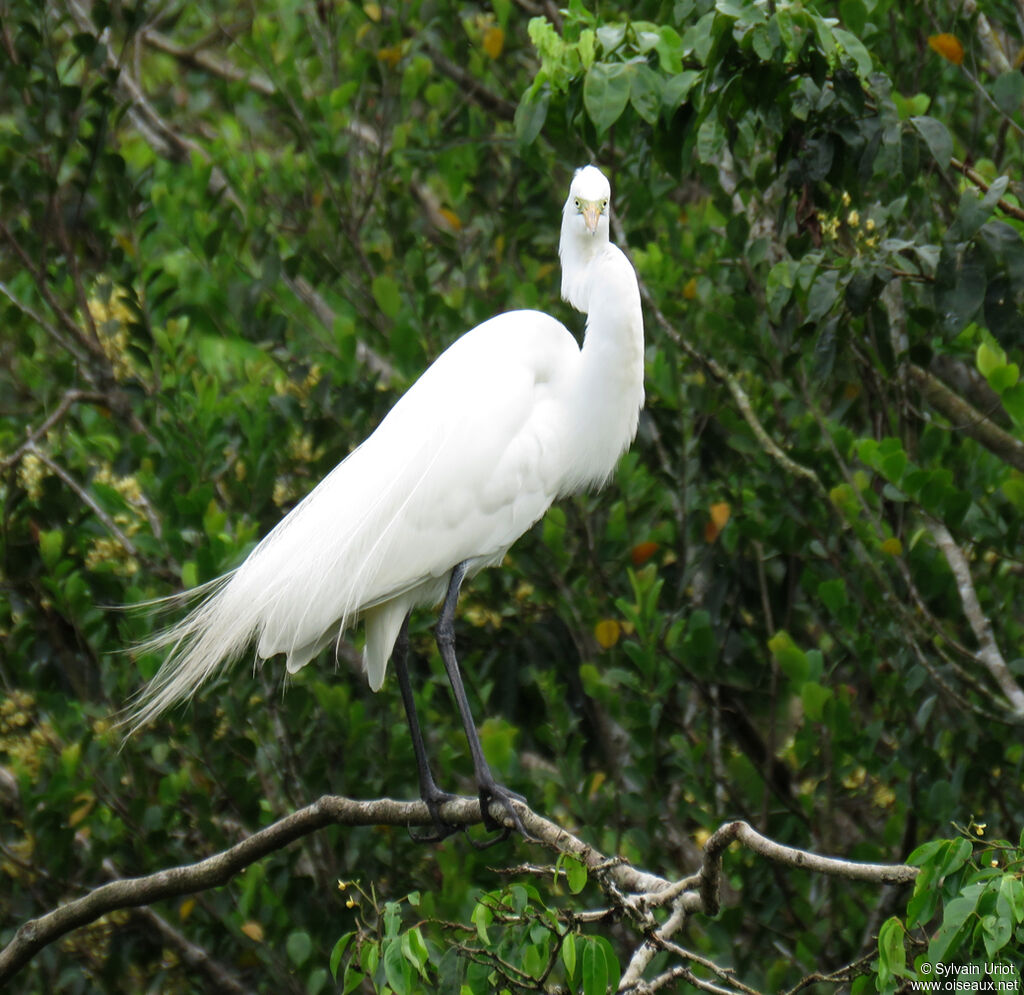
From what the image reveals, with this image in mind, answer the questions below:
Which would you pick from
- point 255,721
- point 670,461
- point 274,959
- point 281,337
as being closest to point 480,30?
point 281,337

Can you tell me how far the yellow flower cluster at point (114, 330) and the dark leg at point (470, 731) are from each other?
1494 mm

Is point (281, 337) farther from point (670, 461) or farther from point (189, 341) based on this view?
point (670, 461)

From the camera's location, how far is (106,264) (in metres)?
4.05

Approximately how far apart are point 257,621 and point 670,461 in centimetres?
160

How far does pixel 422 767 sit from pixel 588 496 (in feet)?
3.96

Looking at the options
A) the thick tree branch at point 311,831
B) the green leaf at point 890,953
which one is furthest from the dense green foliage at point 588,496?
the green leaf at point 890,953

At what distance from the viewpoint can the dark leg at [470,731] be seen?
2756 millimetres

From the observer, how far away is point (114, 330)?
404cm

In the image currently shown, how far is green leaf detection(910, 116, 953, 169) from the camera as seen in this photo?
2.80 metres

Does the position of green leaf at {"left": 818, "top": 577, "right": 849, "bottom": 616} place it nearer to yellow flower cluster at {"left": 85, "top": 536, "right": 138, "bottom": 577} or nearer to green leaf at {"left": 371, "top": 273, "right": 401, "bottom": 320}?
green leaf at {"left": 371, "top": 273, "right": 401, "bottom": 320}

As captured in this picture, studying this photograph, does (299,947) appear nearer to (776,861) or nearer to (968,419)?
(776,861)

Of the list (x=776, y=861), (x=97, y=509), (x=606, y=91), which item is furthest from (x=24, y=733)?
(x=776, y=861)

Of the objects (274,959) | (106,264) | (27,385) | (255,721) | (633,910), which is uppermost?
(106,264)

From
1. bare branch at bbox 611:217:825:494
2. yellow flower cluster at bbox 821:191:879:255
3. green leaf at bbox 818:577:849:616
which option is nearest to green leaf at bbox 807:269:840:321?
yellow flower cluster at bbox 821:191:879:255
